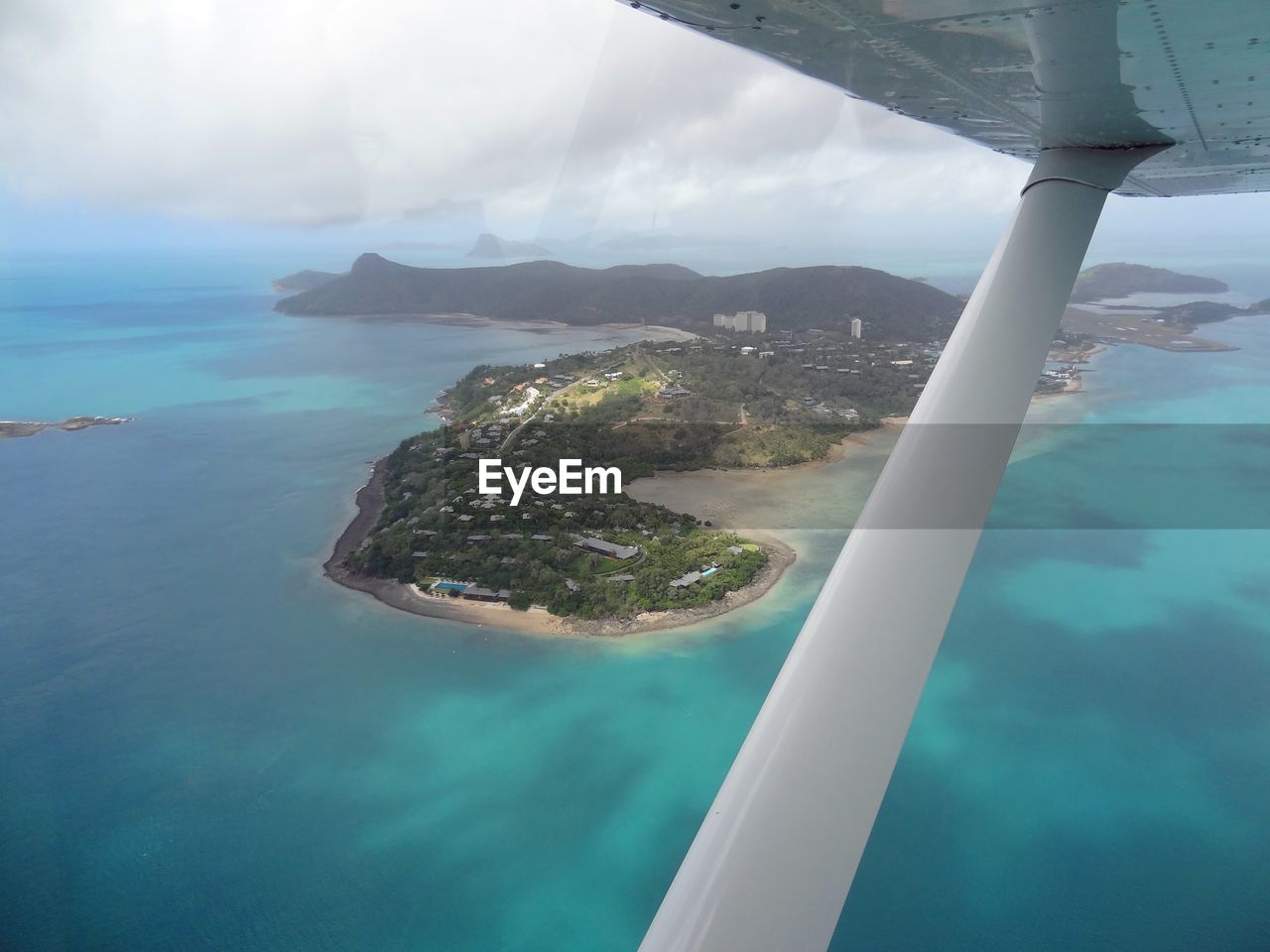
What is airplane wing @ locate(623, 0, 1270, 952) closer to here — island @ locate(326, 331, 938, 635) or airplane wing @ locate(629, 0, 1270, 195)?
airplane wing @ locate(629, 0, 1270, 195)

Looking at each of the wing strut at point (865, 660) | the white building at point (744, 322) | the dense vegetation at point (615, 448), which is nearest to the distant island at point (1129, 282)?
the dense vegetation at point (615, 448)

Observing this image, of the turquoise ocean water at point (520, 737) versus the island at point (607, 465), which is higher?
the island at point (607, 465)

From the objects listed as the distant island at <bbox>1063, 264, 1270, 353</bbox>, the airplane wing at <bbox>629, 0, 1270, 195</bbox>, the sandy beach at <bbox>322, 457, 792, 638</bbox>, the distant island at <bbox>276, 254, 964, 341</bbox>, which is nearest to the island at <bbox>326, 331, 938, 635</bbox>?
the sandy beach at <bbox>322, 457, 792, 638</bbox>

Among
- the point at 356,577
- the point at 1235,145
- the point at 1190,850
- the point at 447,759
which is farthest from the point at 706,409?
the point at 1235,145

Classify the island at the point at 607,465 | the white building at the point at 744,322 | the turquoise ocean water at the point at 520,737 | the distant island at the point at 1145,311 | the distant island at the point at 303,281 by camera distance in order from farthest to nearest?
the distant island at the point at 303,281 < the distant island at the point at 1145,311 < the white building at the point at 744,322 < the island at the point at 607,465 < the turquoise ocean water at the point at 520,737

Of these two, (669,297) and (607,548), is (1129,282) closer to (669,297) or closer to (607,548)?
(669,297)

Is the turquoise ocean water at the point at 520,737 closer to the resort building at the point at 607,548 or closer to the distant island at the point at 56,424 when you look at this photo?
the distant island at the point at 56,424
